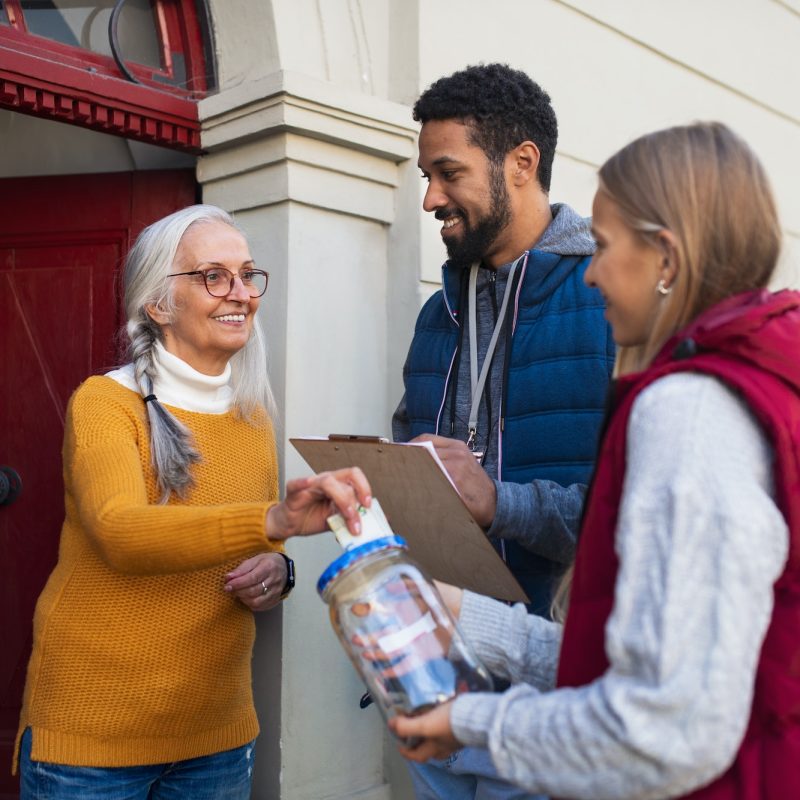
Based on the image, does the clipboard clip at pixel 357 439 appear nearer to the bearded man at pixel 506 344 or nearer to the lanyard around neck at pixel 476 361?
the bearded man at pixel 506 344

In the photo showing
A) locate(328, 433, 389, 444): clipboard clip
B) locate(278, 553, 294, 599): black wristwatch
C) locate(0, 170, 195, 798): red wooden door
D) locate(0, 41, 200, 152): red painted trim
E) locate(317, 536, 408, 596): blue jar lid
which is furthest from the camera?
locate(0, 170, 195, 798): red wooden door

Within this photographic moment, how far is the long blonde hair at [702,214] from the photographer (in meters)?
1.20

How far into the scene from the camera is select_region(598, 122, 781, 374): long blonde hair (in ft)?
3.93

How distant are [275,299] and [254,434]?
1.86 feet

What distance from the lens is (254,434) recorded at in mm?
2412

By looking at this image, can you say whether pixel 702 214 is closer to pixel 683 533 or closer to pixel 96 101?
pixel 683 533

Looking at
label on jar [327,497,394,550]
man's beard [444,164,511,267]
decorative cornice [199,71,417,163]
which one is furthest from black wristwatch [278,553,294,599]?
decorative cornice [199,71,417,163]

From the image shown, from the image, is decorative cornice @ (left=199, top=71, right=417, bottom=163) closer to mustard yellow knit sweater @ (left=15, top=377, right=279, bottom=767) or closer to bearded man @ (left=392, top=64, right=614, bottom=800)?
bearded man @ (left=392, top=64, right=614, bottom=800)

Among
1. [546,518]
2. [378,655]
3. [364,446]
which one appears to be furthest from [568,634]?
[546,518]

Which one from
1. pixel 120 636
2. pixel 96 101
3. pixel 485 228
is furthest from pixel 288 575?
pixel 96 101

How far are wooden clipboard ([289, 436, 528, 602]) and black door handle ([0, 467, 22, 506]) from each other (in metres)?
1.48

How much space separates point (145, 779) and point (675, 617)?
4.91 ft

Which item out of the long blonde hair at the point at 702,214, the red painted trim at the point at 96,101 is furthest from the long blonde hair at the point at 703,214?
the red painted trim at the point at 96,101

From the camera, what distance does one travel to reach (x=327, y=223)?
2.94 meters
